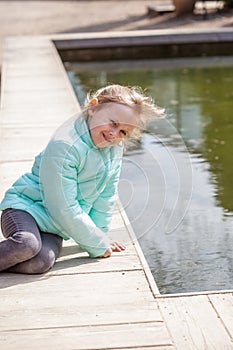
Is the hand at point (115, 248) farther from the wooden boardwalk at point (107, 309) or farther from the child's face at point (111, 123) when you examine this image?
the child's face at point (111, 123)

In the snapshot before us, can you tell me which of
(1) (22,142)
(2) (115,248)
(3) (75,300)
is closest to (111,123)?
(2) (115,248)

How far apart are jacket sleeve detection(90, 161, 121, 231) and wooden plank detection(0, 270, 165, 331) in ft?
1.09

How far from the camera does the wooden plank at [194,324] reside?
265 centimetres

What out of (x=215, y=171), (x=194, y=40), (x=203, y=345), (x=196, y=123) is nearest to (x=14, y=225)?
(x=203, y=345)

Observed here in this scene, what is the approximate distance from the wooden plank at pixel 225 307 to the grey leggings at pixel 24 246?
2.15 feet

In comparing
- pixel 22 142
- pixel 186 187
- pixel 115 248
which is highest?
pixel 115 248

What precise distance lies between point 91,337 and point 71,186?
2.49 ft

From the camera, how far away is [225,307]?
2920 millimetres

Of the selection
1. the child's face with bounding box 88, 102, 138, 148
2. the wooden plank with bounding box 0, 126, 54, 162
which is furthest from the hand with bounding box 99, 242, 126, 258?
the wooden plank with bounding box 0, 126, 54, 162

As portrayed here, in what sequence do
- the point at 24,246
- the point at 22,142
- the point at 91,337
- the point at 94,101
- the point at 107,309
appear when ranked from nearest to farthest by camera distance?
the point at 91,337 < the point at 107,309 < the point at 24,246 < the point at 94,101 < the point at 22,142

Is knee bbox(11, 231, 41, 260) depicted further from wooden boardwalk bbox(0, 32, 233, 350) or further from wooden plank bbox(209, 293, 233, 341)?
wooden plank bbox(209, 293, 233, 341)

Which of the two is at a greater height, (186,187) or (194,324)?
(194,324)

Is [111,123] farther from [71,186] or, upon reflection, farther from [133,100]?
[71,186]

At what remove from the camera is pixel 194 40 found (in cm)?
1051
